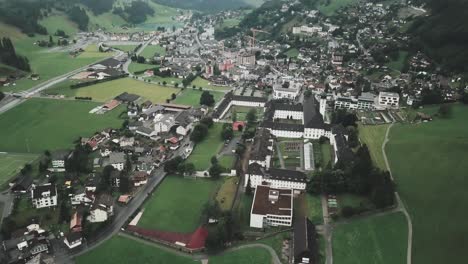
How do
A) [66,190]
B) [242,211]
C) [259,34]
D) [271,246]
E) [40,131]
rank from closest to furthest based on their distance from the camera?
[271,246], [242,211], [66,190], [40,131], [259,34]

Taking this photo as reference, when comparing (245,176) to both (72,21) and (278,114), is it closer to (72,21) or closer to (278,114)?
(278,114)

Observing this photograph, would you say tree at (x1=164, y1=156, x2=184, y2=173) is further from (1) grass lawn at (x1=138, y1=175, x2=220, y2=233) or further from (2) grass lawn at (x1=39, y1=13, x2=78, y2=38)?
(2) grass lawn at (x1=39, y1=13, x2=78, y2=38)

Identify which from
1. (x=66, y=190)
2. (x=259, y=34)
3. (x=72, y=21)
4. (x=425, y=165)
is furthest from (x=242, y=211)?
(x=72, y=21)

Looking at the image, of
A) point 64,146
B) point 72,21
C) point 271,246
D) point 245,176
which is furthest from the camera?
point 72,21

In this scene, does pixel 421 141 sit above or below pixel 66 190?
above

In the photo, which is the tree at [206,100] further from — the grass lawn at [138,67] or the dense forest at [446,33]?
the dense forest at [446,33]

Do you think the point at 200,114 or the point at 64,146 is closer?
the point at 64,146

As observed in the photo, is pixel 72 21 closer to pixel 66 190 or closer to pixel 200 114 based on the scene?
pixel 200 114
